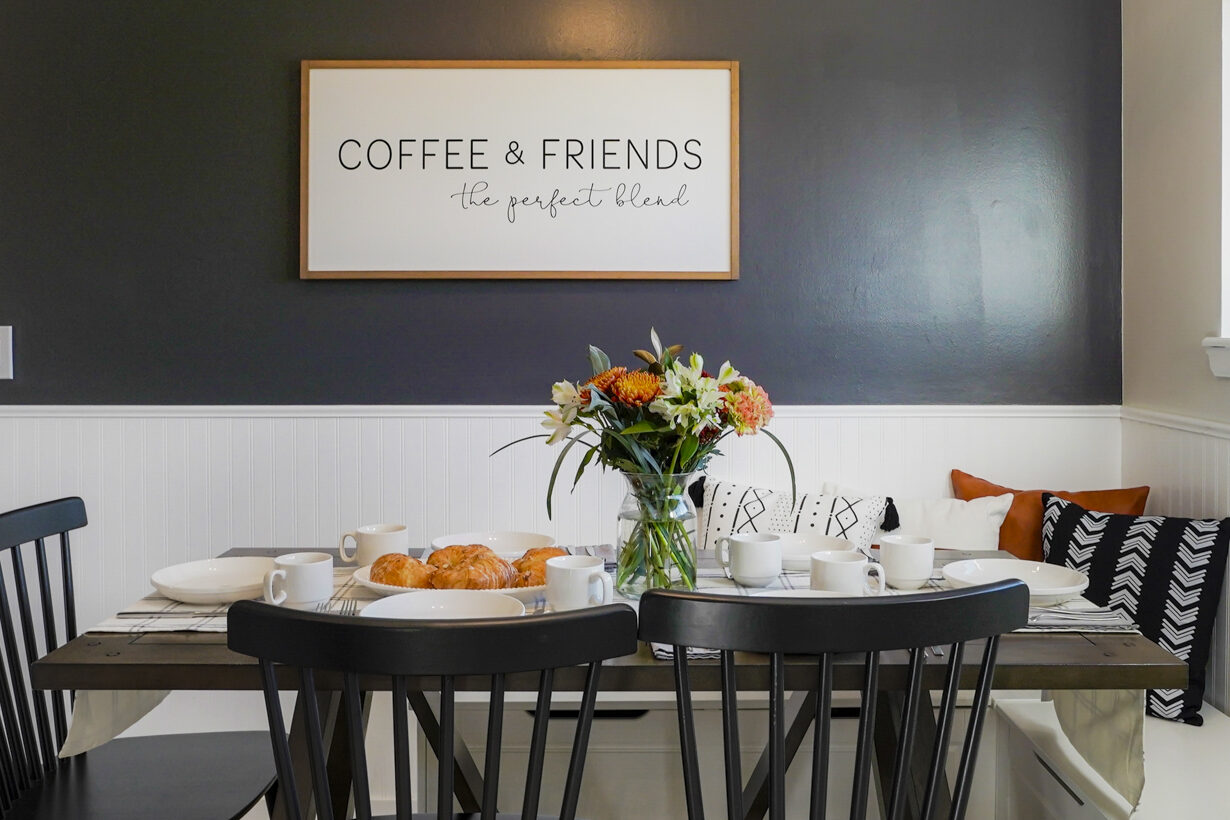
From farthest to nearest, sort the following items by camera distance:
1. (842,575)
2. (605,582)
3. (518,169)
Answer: (518,169), (842,575), (605,582)

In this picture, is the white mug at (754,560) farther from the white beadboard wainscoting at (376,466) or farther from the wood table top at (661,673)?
the white beadboard wainscoting at (376,466)

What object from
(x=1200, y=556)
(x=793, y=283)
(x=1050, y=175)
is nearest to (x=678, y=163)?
(x=793, y=283)

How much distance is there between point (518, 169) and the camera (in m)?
2.86

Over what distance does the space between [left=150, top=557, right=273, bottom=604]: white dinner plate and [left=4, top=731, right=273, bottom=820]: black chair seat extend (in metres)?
0.33

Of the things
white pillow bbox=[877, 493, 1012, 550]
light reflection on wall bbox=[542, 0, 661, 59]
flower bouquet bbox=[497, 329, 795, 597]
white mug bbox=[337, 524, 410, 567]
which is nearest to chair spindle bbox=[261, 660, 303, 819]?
flower bouquet bbox=[497, 329, 795, 597]

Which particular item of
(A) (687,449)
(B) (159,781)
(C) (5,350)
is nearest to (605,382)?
(A) (687,449)

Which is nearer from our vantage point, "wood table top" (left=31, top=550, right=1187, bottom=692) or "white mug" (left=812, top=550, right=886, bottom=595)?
"wood table top" (left=31, top=550, right=1187, bottom=692)

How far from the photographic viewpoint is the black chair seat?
165 centimetres

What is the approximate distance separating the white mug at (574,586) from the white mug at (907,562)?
1.68 ft

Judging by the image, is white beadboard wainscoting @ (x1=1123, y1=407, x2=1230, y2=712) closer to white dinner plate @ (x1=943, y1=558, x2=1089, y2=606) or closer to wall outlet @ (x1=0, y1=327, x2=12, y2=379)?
white dinner plate @ (x1=943, y1=558, x2=1089, y2=606)

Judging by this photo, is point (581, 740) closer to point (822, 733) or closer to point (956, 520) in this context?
point (822, 733)

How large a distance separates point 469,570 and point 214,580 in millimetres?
508

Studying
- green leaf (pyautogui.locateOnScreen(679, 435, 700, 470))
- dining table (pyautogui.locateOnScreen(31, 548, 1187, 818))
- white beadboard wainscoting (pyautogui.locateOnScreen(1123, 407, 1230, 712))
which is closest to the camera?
dining table (pyautogui.locateOnScreen(31, 548, 1187, 818))

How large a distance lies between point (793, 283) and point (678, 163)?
1.54 feet
